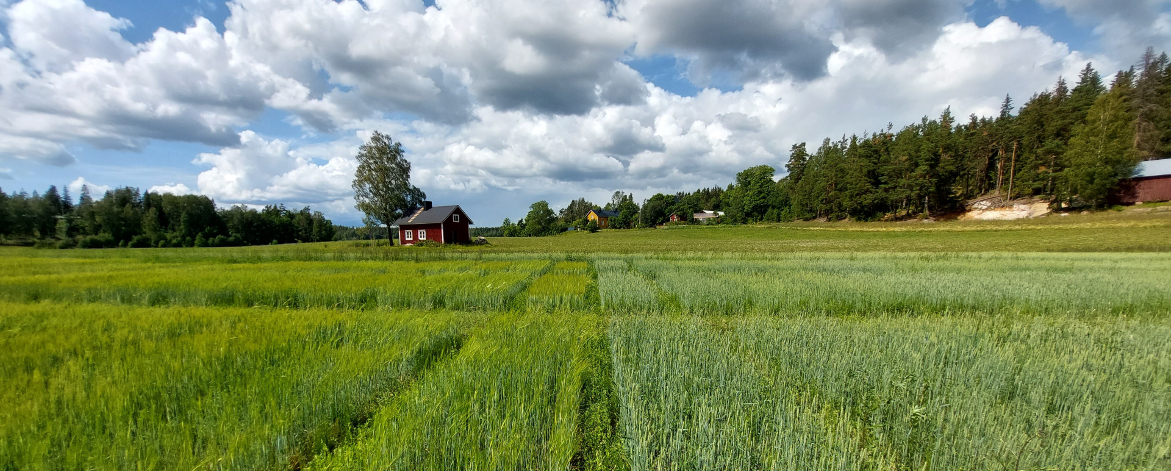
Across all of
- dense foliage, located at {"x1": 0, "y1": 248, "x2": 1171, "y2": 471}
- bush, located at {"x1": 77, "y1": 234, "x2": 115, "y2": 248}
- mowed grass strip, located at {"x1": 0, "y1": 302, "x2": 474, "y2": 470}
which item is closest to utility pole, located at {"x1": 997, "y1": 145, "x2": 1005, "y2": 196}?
dense foliage, located at {"x1": 0, "y1": 248, "x2": 1171, "y2": 471}

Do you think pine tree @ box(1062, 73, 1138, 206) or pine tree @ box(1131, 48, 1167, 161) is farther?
pine tree @ box(1131, 48, 1167, 161)

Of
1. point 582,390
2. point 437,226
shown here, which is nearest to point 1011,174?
point 582,390

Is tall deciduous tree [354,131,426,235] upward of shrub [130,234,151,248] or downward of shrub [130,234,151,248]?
upward

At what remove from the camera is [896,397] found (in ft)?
11.0

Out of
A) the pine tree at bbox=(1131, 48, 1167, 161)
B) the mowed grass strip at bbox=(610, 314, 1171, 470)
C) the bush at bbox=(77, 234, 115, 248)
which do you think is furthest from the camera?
the pine tree at bbox=(1131, 48, 1167, 161)

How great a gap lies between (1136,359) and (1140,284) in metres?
8.83

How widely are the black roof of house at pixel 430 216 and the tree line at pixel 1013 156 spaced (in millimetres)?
57348

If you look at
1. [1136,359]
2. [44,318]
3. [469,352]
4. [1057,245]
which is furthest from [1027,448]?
[1057,245]

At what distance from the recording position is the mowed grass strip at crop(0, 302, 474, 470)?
8.82 ft

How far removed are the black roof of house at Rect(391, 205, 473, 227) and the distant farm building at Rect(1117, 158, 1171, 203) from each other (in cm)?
7069

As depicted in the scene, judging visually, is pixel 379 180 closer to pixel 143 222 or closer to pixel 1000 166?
pixel 143 222

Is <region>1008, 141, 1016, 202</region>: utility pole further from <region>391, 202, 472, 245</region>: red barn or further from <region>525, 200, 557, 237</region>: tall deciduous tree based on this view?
<region>525, 200, 557, 237</region>: tall deciduous tree

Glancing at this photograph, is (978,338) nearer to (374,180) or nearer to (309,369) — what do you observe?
(309,369)

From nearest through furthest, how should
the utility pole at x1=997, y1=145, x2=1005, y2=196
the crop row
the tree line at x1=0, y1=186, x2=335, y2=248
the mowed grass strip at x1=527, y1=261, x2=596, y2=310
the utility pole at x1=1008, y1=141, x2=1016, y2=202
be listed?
the crop row → the mowed grass strip at x1=527, y1=261, x2=596, y2=310 → the tree line at x1=0, y1=186, x2=335, y2=248 → the utility pole at x1=1008, y1=141, x2=1016, y2=202 → the utility pole at x1=997, y1=145, x2=1005, y2=196
